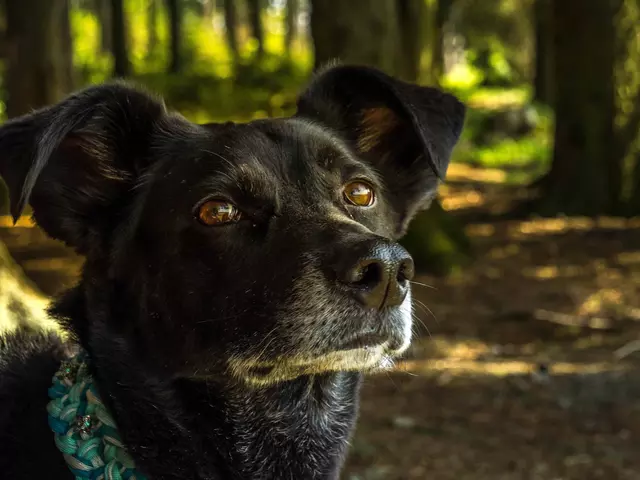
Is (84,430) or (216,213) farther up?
(216,213)

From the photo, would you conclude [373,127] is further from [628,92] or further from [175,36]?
[175,36]

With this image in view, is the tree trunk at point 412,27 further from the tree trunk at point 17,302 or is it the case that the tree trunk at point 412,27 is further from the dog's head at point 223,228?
the dog's head at point 223,228

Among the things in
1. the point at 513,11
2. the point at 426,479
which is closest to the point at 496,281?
the point at 426,479

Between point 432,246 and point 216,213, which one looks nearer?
point 216,213

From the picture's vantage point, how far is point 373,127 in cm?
357

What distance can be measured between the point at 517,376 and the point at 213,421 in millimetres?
3878

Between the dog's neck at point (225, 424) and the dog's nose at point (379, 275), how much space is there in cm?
58

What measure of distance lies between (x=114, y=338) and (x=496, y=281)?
24.2 ft

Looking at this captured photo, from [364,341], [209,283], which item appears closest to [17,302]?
[209,283]

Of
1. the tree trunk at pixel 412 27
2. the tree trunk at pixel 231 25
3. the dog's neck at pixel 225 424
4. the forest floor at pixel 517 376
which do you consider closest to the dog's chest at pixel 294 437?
the dog's neck at pixel 225 424

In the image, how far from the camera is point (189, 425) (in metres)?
2.81

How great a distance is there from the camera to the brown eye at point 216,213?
2.75 m

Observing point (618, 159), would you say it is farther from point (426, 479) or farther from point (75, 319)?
point (75, 319)

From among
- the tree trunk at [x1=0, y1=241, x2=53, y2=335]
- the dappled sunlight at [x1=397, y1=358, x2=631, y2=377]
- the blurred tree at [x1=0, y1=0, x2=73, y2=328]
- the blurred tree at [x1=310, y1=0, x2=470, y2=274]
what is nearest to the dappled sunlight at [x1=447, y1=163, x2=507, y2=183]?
the blurred tree at [x1=310, y1=0, x2=470, y2=274]
